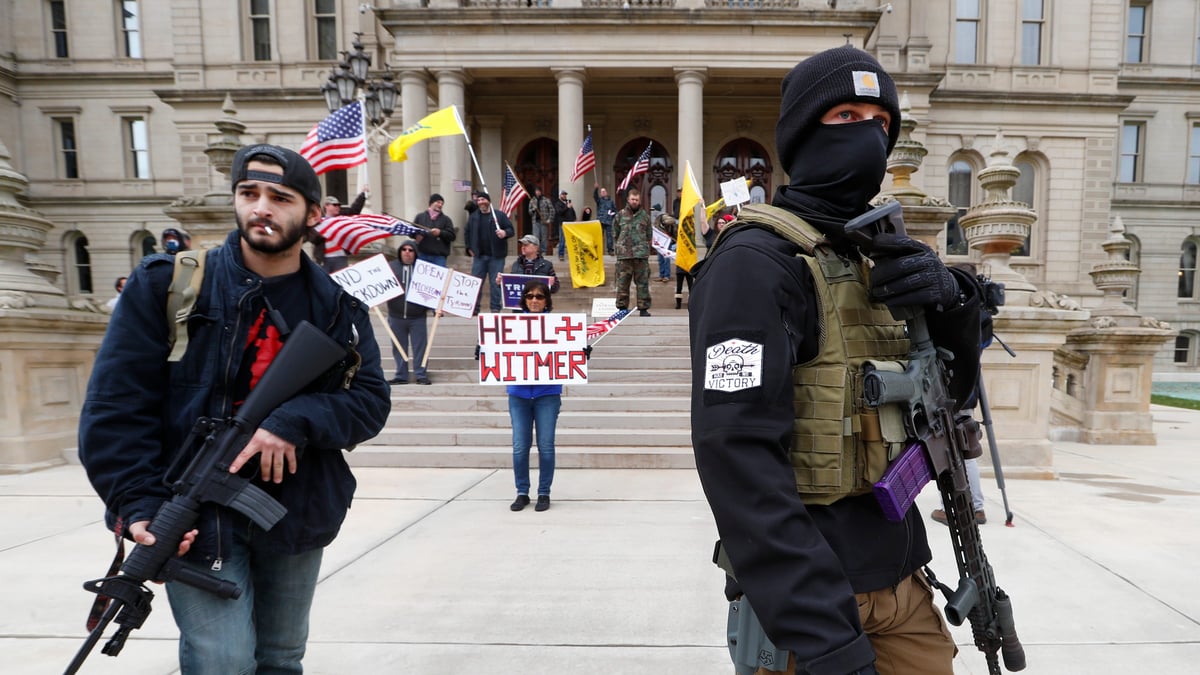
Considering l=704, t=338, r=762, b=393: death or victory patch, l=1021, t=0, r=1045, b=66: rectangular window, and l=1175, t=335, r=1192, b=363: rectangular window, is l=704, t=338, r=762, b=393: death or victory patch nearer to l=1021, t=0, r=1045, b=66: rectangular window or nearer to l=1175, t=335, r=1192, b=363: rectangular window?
l=1021, t=0, r=1045, b=66: rectangular window

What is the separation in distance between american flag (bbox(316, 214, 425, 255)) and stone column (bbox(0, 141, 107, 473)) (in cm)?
293

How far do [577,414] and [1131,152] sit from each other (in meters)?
34.4

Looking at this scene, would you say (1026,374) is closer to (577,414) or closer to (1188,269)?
(577,414)

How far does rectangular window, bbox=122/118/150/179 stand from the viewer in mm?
29656

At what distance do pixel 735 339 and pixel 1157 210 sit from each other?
1505 inches

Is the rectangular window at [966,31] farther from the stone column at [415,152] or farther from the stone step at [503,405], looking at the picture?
the stone step at [503,405]

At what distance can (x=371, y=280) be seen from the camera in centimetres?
818

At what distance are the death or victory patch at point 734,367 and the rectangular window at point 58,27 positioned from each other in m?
40.2

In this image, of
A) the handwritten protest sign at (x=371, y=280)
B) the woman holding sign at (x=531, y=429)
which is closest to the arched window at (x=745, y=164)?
the handwritten protest sign at (x=371, y=280)

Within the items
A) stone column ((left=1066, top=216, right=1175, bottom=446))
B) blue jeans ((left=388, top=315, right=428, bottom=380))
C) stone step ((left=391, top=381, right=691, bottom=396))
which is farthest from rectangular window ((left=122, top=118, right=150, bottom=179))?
stone column ((left=1066, top=216, right=1175, bottom=446))

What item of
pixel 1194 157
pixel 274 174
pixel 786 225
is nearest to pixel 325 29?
pixel 274 174

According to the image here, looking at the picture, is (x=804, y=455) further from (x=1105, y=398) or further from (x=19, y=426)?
(x=1105, y=398)

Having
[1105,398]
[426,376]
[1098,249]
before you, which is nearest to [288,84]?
[426,376]

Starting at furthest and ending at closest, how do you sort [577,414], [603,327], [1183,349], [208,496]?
[1183,349], [577,414], [603,327], [208,496]
